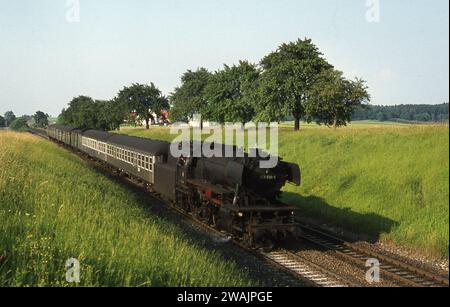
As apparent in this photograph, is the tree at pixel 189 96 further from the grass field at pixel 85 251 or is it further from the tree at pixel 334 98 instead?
the grass field at pixel 85 251

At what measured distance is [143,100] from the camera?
9356cm

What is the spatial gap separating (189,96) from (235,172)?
69631 mm

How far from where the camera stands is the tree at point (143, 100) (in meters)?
92.6

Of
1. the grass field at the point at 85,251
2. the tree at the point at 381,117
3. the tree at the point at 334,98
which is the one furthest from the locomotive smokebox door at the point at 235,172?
the tree at the point at 381,117

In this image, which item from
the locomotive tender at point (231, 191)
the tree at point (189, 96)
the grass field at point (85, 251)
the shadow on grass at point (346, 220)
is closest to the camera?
the grass field at point (85, 251)

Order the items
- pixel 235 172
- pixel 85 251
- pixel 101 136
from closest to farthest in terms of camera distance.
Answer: pixel 85 251 → pixel 235 172 → pixel 101 136

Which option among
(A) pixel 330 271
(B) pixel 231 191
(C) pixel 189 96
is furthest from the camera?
(C) pixel 189 96

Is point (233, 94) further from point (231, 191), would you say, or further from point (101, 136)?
point (231, 191)

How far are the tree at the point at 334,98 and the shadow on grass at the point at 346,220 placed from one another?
86.8ft

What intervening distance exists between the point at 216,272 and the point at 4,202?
6110mm

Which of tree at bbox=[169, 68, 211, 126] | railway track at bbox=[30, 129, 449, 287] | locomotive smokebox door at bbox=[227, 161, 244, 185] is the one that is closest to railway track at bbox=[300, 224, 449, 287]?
railway track at bbox=[30, 129, 449, 287]

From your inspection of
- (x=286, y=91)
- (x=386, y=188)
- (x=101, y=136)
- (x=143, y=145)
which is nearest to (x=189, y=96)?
(x=286, y=91)

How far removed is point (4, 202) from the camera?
1115 centimetres
